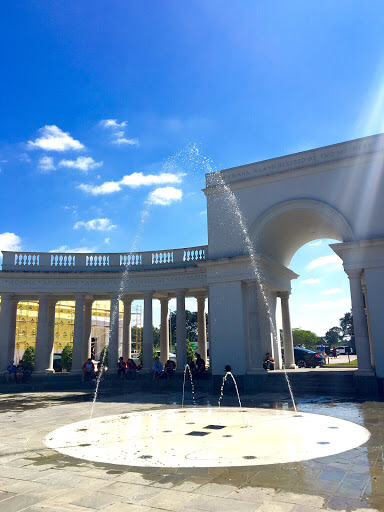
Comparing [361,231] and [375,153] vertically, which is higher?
[375,153]

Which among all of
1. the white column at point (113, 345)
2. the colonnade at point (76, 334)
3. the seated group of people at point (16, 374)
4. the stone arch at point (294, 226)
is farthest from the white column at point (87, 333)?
the stone arch at point (294, 226)

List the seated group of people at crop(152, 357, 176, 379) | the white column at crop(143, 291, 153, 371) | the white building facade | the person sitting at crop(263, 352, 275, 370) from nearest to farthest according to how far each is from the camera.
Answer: the white building facade
the person sitting at crop(263, 352, 275, 370)
the seated group of people at crop(152, 357, 176, 379)
the white column at crop(143, 291, 153, 371)

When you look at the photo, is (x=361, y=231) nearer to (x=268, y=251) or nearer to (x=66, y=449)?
(x=268, y=251)

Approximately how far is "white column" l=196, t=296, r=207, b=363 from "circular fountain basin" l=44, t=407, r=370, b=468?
57.9ft

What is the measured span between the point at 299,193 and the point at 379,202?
155 inches

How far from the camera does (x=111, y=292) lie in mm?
27109

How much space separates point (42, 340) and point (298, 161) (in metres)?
19.3

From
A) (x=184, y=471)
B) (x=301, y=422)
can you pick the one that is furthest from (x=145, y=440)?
(x=301, y=422)

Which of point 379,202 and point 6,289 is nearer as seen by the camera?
point 379,202

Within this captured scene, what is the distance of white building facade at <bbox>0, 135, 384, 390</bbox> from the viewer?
19.1 metres

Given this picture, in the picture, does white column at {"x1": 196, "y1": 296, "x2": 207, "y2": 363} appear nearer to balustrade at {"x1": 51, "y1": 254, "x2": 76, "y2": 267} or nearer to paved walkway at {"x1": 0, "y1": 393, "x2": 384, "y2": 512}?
balustrade at {"x1": 51, "y1": 254, "x2": 76, "y2": 267}

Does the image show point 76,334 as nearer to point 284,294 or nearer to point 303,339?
point 284,294

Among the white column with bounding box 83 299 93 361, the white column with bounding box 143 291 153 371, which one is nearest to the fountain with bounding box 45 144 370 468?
the white column with bounding box 143 291 153 371

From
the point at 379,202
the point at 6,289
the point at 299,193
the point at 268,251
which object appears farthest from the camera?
the point at 6,289
